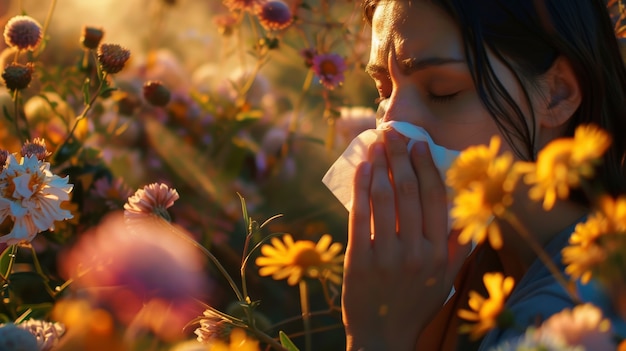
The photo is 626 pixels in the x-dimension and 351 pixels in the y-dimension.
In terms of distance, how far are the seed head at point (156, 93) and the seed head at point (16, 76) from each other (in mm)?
367

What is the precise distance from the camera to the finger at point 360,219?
3.27 ft

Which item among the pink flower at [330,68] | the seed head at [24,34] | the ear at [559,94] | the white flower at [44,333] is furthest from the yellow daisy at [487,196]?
the pink flower at [330,68]

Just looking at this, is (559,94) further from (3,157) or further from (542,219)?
(3,157)

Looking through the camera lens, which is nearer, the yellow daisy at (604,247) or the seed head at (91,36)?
the yellow daisy at (604,247)

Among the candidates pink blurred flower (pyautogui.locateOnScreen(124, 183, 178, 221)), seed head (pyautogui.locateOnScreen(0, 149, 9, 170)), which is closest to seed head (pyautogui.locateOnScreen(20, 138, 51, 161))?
seed head (pyautogui.locateOnScreen(0, 149, 9, 170))

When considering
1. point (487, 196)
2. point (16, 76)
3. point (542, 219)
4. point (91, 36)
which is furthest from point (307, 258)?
point (91, 36)

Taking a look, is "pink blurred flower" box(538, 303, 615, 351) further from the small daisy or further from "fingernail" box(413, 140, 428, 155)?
the small daisy

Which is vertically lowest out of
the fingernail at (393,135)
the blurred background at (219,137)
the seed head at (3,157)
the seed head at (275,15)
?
the blurred background at (219,137)

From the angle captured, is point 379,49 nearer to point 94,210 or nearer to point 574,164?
point 94,210

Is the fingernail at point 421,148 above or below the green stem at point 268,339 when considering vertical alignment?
above

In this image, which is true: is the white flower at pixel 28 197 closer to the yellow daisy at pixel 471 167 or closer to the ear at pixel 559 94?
the yellow daisy at pixel 471 167

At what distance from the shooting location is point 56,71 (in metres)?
1.58

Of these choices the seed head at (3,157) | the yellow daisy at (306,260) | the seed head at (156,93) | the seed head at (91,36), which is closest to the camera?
the yellow daisy at (306,260)

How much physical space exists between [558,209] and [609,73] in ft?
0.79
